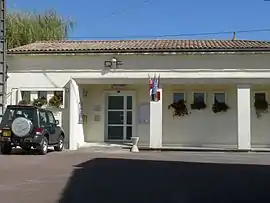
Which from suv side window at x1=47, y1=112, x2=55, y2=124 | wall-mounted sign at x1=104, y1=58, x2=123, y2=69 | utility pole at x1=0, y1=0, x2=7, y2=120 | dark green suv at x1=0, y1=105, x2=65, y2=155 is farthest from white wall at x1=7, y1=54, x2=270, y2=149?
dark green suv at x1=0, y1=105, x2=65, y2=155

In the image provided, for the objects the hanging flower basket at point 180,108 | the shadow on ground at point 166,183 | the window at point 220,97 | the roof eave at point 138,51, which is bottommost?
the shadow on ground at point 166,183

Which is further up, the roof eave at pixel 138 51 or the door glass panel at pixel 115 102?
the roof eave at pixel 138 51

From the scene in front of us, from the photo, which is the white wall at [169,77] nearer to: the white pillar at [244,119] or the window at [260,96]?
the window at [260,96]

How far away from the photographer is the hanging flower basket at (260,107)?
2173cm

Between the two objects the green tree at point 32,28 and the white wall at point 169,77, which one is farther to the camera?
the green tree at point 32,28

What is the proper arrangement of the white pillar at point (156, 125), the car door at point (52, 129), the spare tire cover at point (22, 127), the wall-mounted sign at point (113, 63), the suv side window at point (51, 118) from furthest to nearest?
the wall-mounted sign at point (113, 63)
the white pillar at point (156, 125)
the suv side window at point (51, 118)
the car door at point (52, 129)
the spare tire cover at point (22, 127)

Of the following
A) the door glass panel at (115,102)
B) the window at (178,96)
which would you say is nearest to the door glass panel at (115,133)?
the door glass panel at (115,102)

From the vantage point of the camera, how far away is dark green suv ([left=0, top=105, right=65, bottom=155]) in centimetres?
1741

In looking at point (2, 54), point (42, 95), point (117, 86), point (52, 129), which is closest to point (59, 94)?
point (42, 95)

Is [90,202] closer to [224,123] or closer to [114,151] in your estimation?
[114,151]

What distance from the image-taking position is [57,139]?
19672 mm

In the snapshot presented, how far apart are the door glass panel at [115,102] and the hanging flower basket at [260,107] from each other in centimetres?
590

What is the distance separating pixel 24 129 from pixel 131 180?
7385 millimetres

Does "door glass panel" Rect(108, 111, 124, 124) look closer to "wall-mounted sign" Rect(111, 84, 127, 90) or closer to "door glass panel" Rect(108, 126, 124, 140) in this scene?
"door glass panel" Rect(108, 126, 124, 140)
